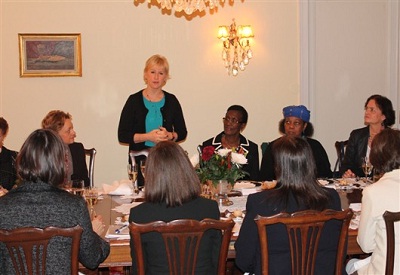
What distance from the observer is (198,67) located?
6379mm

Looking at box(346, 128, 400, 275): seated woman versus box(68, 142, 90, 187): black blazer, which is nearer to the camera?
box(346, 128, 400, 275): seated woman

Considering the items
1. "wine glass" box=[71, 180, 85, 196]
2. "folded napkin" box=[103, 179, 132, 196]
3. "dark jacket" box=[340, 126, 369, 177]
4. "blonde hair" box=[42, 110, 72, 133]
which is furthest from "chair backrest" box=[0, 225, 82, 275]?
"dark jacket" box=[340, 126, 369, 177]

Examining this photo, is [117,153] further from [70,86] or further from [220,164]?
[220,164]

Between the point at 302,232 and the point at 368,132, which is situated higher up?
the point at 368,132

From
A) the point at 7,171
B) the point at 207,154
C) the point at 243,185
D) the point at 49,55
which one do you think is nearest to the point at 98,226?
the point at 207,154

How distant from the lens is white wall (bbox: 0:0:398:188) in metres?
6.16

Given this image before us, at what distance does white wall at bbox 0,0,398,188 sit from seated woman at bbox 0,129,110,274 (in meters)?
3.71

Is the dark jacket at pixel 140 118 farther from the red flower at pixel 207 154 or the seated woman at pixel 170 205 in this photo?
the seated woman at pixel 170 205

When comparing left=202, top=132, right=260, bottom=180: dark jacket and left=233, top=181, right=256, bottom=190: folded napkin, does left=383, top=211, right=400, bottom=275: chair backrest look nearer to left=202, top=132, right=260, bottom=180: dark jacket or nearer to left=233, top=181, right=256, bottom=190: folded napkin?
left=233, top=181, right=256, bottom=190: folded napkin

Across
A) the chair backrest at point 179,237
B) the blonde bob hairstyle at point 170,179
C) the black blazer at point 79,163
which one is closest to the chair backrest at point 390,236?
the chair backrest at point 179,237

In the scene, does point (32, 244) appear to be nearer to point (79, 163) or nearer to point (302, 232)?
point (302, 232)

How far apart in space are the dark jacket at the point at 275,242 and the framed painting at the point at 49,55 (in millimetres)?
3875

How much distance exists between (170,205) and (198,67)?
3877 millimetres

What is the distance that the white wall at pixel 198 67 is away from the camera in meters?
6.16
